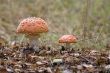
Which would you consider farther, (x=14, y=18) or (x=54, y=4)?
(x=54, y=4)

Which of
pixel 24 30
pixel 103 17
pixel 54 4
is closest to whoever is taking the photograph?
pixel 24 30

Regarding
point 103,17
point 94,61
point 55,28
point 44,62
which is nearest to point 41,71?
point 44,62

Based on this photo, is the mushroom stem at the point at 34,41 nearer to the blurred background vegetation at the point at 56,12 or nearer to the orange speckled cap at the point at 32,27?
the orange speckled cap at the point at 32,27

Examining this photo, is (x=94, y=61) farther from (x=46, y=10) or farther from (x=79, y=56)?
(x=46, y=10)

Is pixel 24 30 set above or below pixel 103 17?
below

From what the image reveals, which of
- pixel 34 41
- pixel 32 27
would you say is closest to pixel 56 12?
pixel 34 41

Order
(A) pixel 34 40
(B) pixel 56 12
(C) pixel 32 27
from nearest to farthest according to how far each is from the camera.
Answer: (C) pixel 32 27 < (A) pixel 34 40 < (B) pixel 56 12

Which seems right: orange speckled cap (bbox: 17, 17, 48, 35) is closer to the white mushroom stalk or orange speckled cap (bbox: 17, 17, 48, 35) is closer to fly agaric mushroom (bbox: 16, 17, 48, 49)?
fly agaric mushroom (bbox: 16, 17, 48, 49)

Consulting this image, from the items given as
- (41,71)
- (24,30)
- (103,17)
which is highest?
(103,17)

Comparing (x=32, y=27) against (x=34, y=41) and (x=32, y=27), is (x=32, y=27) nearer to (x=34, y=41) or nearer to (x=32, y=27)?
(x=32, y=27)

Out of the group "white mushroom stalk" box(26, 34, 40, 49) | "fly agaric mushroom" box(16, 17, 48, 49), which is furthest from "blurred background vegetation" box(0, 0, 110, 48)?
"fly agaric mushroom" box(16, 17, 48, 49)

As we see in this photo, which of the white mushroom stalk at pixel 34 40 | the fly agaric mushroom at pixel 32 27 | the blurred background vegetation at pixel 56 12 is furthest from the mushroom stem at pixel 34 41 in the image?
the blurred background vegetation at pixel 56 12
